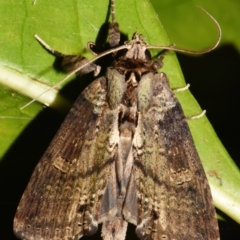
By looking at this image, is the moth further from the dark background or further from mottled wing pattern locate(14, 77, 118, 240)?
the dark background

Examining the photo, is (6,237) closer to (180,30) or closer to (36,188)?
(36,188)

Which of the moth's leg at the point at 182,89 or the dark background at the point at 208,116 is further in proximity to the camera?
the dark background at the point at 208,116

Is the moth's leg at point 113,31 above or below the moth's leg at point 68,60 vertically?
above

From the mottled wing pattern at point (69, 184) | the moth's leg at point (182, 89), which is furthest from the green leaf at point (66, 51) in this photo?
the mottled wing pattern at point (69, 184)

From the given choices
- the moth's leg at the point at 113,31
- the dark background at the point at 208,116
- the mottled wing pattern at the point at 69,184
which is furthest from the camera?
the dark background at the point at 208,116

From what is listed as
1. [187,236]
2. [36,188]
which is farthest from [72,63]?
[187,236]

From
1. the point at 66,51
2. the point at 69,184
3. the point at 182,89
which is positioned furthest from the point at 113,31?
the point at 69,184

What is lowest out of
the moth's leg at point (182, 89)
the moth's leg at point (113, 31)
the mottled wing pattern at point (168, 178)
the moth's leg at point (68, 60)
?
the mottled wing pattern at point (168, 178)

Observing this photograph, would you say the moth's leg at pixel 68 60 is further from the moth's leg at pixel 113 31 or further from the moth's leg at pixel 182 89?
the moth's leg at pixel 182 89
